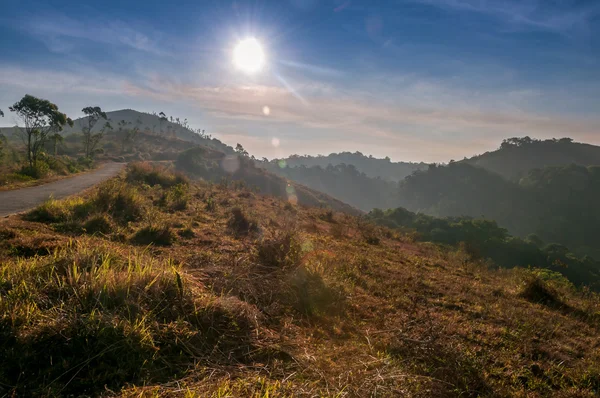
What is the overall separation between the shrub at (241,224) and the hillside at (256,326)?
8.27ft

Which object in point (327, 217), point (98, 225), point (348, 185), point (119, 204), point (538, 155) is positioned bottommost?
point (327, 217)

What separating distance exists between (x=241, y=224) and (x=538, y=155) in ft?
478

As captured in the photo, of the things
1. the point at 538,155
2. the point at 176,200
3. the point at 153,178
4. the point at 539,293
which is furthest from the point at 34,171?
the point at 538,155

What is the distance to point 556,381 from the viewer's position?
3779 millimetres

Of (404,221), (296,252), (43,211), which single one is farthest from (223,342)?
(404,221)

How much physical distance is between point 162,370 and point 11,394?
1.05 m

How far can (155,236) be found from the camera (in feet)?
25.2

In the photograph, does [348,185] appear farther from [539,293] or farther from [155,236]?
[155,236]

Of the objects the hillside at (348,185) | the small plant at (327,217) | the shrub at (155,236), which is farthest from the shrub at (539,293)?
the hillside at (348,185)

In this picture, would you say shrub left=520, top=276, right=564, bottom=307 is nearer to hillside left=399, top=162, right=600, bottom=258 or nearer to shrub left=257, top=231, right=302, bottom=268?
shrub left=257, top=231, right=302, bottom=268

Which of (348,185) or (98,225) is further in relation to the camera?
(348,185)

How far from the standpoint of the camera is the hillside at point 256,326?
2.61 meters

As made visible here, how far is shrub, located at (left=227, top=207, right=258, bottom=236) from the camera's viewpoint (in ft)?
33.4

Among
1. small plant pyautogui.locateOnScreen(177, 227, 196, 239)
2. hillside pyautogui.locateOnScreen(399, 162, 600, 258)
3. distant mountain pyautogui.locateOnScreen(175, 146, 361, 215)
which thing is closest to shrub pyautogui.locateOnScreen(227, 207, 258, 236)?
small plant pyautogui.locateOnScreen(177, 227, 196, 239)
